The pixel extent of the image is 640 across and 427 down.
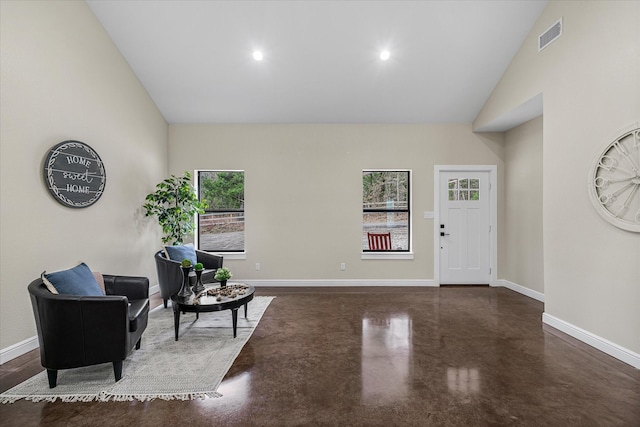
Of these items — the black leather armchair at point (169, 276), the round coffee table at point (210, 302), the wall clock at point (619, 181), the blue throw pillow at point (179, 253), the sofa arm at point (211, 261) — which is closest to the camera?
the wall clock at point (619, 181)

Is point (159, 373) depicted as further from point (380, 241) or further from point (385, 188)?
point (385, 188)

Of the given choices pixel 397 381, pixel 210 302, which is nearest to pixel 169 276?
pixel 210 302

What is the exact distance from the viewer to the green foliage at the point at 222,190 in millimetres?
5309

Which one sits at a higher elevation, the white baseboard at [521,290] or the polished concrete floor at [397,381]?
the white baseboard at [521,290]

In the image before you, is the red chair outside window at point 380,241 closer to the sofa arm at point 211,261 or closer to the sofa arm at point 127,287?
the sofa arm at point 211,261

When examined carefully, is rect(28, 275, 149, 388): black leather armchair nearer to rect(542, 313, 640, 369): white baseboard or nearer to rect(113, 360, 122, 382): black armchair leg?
rect(113, 360, 122, 382): black armchair leg

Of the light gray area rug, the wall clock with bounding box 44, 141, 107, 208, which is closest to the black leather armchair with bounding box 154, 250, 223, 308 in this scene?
the light gray area rug

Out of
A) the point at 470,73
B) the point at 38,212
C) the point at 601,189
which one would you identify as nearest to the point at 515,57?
the point at 470,73

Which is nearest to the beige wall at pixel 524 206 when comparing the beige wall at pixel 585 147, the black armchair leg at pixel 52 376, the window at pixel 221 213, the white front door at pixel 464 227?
the white front door at pixel 464 227

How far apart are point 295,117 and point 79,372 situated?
4.22 meters

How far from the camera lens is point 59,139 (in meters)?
3.07

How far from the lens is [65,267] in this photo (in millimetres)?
3098

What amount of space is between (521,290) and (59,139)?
6422 mm

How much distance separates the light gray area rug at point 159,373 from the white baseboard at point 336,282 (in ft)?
5.95
